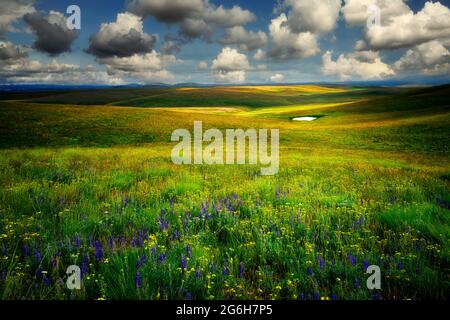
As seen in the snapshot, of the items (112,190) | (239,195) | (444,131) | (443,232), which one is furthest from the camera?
(444,131)

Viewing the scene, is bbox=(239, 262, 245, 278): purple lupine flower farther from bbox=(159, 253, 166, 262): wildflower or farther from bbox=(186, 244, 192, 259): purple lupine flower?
bbox=(159, 253, 166, 262): wildflower

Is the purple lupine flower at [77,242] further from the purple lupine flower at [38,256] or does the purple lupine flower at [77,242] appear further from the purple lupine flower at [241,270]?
the purple lupine flower at [241,270]

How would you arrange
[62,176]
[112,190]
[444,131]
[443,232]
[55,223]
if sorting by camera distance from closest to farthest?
[443,232]
[55,223]
[112,190]
[62,176]
[444,131]

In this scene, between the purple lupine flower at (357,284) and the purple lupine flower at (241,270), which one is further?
the purple lupine flower at (241,270)

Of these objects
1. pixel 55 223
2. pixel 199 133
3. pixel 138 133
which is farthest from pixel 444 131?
pixel 55 223

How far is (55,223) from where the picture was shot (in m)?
4.96

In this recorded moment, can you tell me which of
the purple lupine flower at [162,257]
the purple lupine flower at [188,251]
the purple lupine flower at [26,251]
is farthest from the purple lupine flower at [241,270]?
the purple lupine flower at [26,251]

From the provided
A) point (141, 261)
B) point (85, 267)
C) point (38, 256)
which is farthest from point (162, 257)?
point (38, 256)

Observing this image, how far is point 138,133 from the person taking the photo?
3512 cm

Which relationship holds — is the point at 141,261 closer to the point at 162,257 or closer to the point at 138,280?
the point at 162,257

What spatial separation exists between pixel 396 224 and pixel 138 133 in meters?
33.2
